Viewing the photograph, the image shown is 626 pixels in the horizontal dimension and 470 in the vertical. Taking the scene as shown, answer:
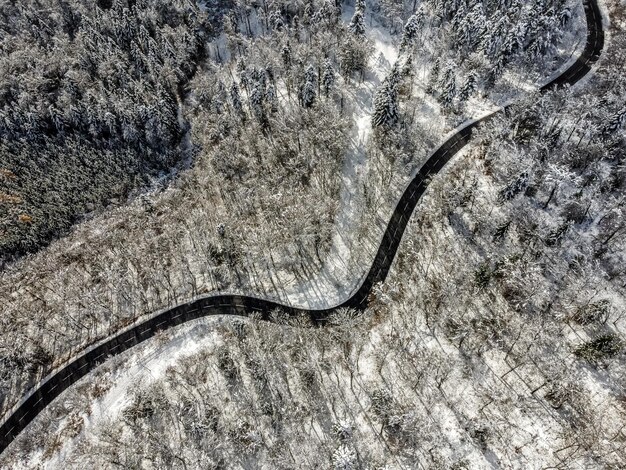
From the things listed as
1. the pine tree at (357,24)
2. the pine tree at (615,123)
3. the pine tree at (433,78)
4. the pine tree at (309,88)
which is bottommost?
the pine tree at (309,88)

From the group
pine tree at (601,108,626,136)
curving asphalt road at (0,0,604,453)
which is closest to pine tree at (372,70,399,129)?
curving asphalt road at (0,0,604,453)

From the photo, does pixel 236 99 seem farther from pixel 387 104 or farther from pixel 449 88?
pixel 449 88

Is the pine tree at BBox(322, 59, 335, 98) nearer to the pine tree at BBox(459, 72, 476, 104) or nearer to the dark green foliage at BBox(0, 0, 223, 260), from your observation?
the pine tree at BBox(459, 72, 476, 104)

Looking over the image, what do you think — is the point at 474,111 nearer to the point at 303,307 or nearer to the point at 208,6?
the point at 303,307

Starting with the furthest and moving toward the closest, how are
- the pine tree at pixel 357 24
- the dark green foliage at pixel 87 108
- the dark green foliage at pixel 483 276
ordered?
1. the dark green foliage at pixel 87 108
2. the pine tree at pixel 357 24
3. the dark green foliage at pixel 483 276

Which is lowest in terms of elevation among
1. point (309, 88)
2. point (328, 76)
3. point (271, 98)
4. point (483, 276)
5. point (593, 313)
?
point (483, 276)

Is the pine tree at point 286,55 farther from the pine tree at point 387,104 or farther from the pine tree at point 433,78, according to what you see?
the pine tree at point 433,78

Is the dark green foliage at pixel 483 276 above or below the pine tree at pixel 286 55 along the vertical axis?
below

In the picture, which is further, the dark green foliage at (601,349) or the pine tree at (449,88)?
the pine tree at (449,88)

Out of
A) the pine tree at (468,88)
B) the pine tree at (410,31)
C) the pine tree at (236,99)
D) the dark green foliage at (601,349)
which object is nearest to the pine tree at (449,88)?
the pine tree at (468,88)

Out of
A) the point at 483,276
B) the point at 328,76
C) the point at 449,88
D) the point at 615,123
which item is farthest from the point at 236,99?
the point at 615,123
